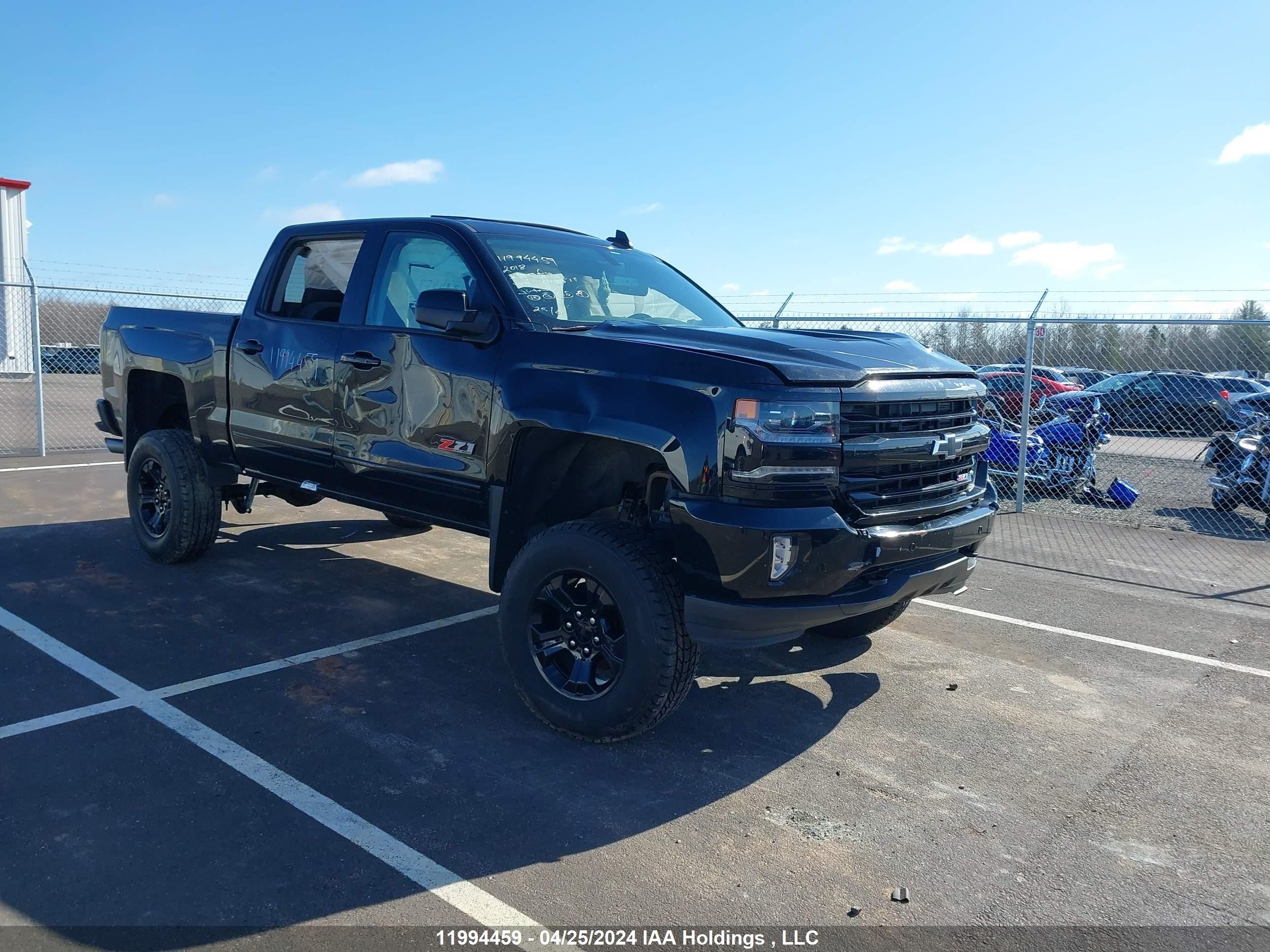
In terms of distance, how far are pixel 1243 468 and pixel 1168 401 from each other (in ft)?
27.5

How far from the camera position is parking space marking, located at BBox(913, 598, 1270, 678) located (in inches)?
201

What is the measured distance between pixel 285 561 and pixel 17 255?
1193 inches

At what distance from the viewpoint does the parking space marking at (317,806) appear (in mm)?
2785

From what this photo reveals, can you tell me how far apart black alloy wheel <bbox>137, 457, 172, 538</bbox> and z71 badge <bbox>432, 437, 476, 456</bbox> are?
262cm

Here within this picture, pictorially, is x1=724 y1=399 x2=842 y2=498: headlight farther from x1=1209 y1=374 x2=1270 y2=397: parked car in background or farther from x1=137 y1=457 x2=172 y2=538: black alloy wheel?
x1=1209 y1=374 x2=1270 y2=397: parked car in background

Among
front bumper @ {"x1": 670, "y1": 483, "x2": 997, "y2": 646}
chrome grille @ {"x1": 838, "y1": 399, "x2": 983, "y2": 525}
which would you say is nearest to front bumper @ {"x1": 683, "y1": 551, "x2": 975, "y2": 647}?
front bumper @ {"x1": 670, "y1": 483, "x2": 997, "y2": 646}

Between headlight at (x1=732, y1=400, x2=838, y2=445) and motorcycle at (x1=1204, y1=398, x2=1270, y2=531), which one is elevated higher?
headlight at (x1=732, y1=400, x2=838, y2=445)

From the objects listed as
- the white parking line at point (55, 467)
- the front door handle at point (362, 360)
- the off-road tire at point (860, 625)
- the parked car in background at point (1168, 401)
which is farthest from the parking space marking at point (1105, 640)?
the white parking line at point (55, 467)

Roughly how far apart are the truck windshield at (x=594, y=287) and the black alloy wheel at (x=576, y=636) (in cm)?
121

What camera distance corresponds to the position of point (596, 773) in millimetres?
3662

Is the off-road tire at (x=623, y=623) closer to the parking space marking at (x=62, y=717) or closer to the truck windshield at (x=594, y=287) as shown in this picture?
the truck windshield at (x=594, y=287)

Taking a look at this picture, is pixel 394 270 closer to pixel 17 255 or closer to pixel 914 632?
pixel 914 632

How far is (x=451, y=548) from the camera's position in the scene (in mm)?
7348

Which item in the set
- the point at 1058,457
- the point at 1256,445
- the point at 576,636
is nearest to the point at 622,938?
the point at 576,636
